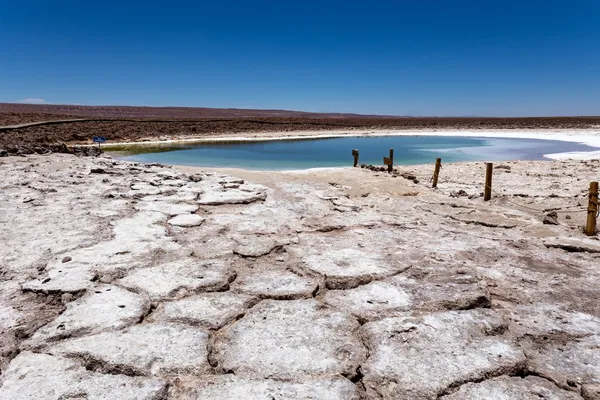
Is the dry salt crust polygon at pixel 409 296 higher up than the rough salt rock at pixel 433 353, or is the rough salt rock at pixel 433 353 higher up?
the dry salt crust polygon at pixel 409 296

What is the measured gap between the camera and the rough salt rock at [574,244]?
386 centimetres

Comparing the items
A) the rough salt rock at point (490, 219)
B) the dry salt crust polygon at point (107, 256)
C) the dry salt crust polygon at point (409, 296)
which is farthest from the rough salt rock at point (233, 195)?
the dry salt crust polygon at point (409, 296)

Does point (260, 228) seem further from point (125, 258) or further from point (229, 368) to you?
point (229, 368)

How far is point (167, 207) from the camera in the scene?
16.8 feet

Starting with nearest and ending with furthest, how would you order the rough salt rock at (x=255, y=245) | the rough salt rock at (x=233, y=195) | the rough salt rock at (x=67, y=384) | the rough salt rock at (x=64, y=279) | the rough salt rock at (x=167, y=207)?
the rough salt rock at (x=67, y=384)
the rough salt rock at (x=64, y=279)
the rough salt rock at (x=255, y=245)
the rough salt rock at (x=167, y=207)
the rough salt rock at (x=233, y=195)

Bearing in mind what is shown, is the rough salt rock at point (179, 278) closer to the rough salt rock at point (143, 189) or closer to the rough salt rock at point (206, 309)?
the rough salt rock at point (206, 309)

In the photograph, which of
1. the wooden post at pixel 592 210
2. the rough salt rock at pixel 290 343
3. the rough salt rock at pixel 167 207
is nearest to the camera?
the rough salt rock at pixel 290 343

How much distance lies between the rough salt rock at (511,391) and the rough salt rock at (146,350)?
3.82 feet

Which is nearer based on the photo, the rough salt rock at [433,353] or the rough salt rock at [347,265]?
the rough salt rock at [433,353]

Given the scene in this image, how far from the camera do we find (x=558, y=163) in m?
11.6

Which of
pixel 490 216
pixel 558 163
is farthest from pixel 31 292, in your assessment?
pixel 558 163

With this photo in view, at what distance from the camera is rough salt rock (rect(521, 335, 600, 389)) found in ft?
6.57

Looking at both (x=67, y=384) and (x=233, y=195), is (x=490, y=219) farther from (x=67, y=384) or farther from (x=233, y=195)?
(x=67, y=384)

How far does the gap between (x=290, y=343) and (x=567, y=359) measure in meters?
1.36
